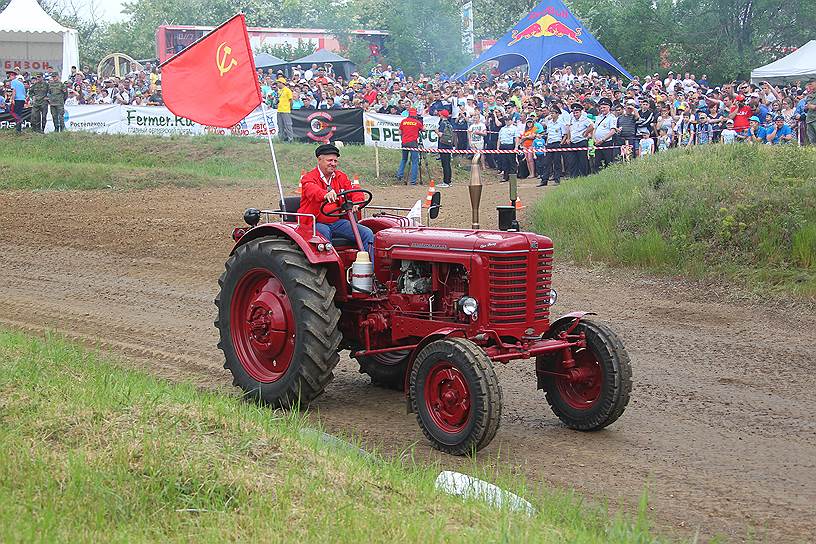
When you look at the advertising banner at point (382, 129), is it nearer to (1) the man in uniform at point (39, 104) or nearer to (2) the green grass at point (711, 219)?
(1) the man in uniform at point (39, 104)

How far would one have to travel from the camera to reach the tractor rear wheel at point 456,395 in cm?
635

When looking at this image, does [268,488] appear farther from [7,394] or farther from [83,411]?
[7,394]

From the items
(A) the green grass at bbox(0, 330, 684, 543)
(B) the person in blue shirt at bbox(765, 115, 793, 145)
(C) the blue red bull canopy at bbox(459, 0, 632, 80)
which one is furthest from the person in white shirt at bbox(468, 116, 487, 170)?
(A) the green grass at bbox(0, 330, 684, 543)

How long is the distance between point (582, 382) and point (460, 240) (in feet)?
4.53

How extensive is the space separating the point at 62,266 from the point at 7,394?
8137 millimetres

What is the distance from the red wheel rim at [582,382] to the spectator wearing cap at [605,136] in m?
15.0

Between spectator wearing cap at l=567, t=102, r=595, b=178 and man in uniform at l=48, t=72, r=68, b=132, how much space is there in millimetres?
13419

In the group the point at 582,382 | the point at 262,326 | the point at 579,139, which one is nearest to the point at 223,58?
the point at 262,326

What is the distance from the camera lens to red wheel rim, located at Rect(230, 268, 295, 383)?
7707 millimetres

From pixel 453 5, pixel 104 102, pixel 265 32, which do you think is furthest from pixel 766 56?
pixel 265 32

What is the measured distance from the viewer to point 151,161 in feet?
77.5

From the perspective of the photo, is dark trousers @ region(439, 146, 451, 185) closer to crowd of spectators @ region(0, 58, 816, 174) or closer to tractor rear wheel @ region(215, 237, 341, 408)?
crowd of spectators @ region(0, 58, 816, 174)

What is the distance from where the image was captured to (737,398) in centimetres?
801

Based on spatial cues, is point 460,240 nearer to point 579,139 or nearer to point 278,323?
point 278,323
